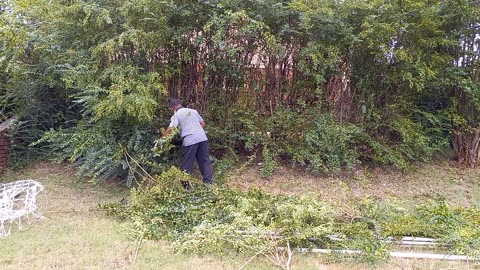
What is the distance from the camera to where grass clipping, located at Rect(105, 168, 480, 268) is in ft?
12.1

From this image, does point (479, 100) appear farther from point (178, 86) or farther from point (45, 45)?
point (45, 45)

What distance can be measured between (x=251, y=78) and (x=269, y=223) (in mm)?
3061

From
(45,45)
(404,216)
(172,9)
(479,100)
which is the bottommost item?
(404,216)

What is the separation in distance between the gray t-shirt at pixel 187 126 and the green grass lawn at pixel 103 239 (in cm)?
100

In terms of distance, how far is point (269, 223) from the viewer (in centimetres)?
406

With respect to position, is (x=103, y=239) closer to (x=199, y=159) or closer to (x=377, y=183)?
(x=199, y=159)

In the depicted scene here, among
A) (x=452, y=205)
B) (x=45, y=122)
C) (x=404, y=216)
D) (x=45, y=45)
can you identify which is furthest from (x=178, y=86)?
(x=452, y=205)

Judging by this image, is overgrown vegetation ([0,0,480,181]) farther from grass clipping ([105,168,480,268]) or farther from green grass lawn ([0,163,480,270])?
grass clipping ([105,168,480,268])

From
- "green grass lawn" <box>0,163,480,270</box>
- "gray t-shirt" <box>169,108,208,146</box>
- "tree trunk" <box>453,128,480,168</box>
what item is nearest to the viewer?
"green grass lawn" <box>0,163,480,270</box>

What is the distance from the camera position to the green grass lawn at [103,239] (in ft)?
11.6

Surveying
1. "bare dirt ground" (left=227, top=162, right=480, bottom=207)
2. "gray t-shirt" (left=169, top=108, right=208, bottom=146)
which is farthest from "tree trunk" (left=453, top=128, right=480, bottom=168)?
"gray t-shirt" (left=169, top=108, right=208, bottom=146)

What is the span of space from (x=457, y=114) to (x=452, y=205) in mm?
1874

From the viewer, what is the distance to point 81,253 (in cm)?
374

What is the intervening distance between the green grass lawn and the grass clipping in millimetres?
139
